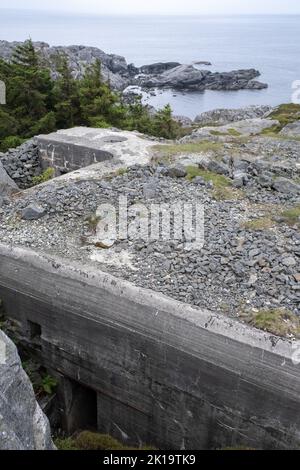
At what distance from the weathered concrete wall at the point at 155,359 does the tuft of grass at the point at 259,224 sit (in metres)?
2.87

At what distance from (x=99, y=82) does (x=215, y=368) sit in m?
18.2

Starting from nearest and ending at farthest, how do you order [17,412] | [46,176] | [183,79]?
[17,412] → [46,176] → [183,79]

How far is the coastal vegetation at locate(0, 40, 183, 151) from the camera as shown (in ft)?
68.9

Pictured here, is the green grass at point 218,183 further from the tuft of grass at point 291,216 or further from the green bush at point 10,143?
the green bush at point 10,143

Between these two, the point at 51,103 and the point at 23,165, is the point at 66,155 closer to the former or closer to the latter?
the point at 23,165

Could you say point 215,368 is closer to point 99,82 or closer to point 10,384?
point 10,384

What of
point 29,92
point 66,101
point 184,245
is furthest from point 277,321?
point 29,92

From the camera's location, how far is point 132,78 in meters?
78.0

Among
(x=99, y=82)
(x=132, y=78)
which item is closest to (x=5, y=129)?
(x=99, y=82)

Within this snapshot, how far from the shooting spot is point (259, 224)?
30.7 feet

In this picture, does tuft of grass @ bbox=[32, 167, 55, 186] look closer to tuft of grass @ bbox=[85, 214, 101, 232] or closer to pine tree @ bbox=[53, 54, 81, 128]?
tuft of grass @ bbox=[85, 214, 101, 232]

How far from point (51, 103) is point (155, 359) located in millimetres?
18070

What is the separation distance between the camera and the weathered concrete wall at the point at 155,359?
6.50 metres

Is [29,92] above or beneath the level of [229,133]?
above
